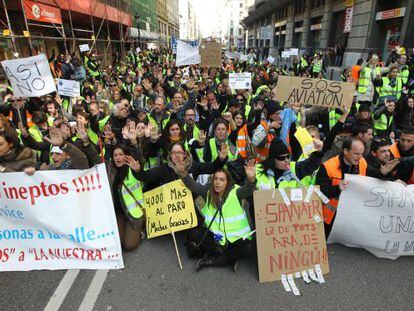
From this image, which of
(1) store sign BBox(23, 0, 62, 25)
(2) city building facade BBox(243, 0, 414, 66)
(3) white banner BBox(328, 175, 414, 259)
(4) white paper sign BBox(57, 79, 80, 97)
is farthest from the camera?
(2) city building facade BBox(243, 0, 414, 66)

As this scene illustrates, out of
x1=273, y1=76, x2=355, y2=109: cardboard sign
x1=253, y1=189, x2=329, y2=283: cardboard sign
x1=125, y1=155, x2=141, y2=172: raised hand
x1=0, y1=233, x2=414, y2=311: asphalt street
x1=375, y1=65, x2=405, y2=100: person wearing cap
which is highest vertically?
x1=273, y1=76, x2=355, y2=109: cardboard sign

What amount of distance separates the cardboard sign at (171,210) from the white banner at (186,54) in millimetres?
7268

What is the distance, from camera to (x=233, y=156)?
4.68m

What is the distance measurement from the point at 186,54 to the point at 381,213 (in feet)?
27.6

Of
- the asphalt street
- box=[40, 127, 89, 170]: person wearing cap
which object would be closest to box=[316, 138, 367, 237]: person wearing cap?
the asphalt street

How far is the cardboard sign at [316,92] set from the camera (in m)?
4.58

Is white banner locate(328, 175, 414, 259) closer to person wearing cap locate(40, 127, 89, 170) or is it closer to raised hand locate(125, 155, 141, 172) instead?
raised hand locate(125, 155, 141, 172)

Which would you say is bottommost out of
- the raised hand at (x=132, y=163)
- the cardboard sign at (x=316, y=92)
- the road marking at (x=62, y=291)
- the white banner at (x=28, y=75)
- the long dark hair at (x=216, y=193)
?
the road marking at (x=62, y=291)

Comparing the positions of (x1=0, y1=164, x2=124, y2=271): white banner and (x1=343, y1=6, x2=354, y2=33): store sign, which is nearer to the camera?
(x1=0, y1=164, x2=124, y2=271): white banner

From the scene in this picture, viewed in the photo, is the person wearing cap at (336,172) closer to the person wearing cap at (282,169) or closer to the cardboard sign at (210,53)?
the person wearing cap at (282,169)

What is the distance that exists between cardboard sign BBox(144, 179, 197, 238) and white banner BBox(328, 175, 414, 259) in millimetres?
1760

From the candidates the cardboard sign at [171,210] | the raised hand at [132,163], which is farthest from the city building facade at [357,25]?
the raised hand at [132,163]

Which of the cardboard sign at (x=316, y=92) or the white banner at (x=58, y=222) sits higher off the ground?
the cardboard sign at (x=316, y=92)

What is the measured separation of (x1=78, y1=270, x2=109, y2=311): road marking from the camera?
2.86 meters
